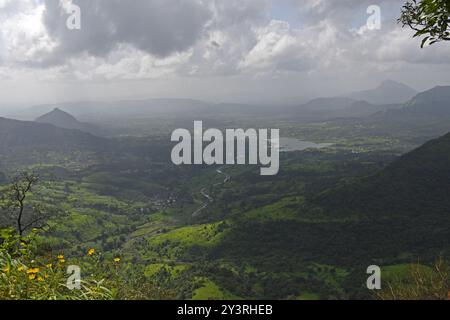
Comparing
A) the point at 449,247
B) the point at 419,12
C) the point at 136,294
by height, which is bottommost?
the point at 449,247

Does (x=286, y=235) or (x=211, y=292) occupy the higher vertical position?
(x=211, y=292)

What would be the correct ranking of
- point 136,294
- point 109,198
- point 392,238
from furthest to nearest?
1. point 109,198
2. point 392,238
3. point 136,294

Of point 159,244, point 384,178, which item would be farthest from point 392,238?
point 159,244

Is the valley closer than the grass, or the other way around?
the grass

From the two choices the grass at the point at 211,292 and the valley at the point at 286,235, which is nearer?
the grass at the point at 211,292

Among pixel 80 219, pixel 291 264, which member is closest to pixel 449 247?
pixel 291 264

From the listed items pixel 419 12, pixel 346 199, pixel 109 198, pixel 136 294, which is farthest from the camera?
pixel 109 198

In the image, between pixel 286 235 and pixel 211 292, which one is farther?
pixel 286 235
